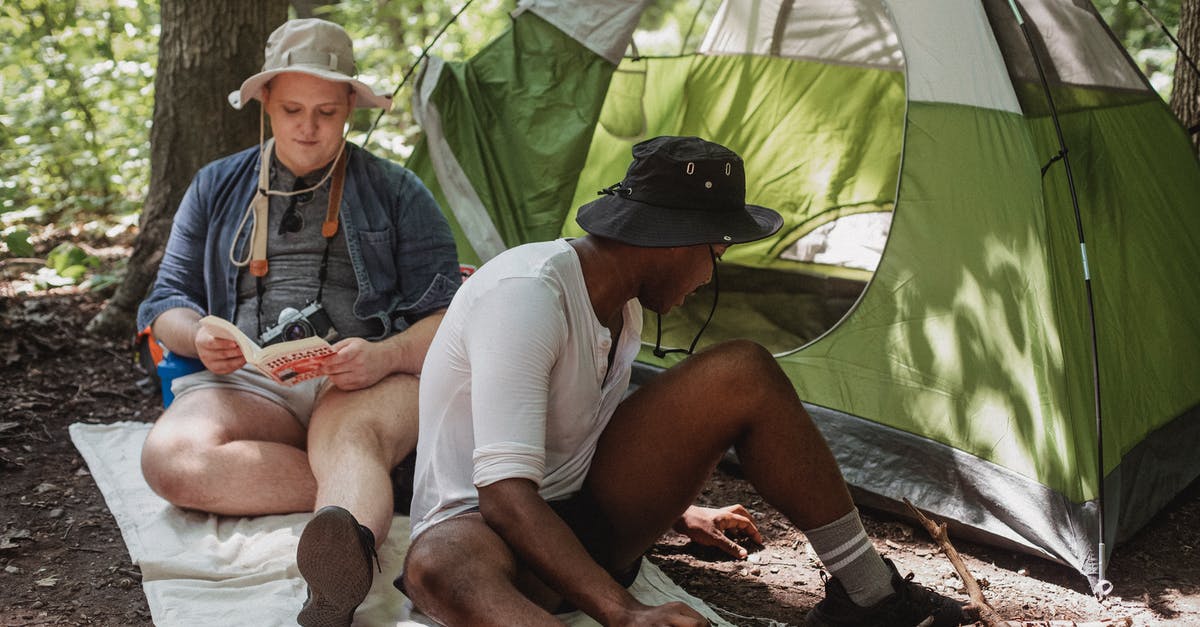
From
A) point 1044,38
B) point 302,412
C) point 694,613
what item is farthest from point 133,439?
point 1044,38

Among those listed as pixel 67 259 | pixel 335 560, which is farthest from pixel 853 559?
pixel 67 259

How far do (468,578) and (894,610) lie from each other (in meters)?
0.77

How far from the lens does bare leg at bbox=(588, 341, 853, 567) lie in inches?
69.4

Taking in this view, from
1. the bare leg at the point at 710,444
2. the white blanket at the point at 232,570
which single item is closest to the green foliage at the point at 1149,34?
the bare leg at the point at 710,444

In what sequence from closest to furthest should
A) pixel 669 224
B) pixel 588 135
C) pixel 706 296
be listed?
1. pixel 669 224
2. pixel 588 135
3. pixel 706 296

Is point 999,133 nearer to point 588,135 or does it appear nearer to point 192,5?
point 588,135

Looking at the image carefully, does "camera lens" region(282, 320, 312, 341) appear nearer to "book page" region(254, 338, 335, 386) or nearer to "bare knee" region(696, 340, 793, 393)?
"book page" region(254, 338, 335, 386)

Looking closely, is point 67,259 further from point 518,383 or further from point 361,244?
point 518,383

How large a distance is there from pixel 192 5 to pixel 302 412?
1.83m

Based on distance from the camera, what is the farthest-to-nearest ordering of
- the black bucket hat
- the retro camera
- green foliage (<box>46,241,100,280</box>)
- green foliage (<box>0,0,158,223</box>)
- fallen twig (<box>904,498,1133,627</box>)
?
green foliage (<box>0,0,158,223</box>)
green foliage (<box>46,241,100,280</box>)
the retro camera
fallen twig (<box>904,498,1133,627</box>)
the black bucket hat

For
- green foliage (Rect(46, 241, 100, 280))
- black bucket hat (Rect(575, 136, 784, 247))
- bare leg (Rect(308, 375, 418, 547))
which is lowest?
green foliage (Rect(46, 241, 100, 280))

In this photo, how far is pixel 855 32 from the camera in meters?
4.22

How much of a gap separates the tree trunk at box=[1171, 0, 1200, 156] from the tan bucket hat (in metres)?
2.70

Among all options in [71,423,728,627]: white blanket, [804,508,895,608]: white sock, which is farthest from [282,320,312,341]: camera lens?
[804,508,895,608]: white sock
